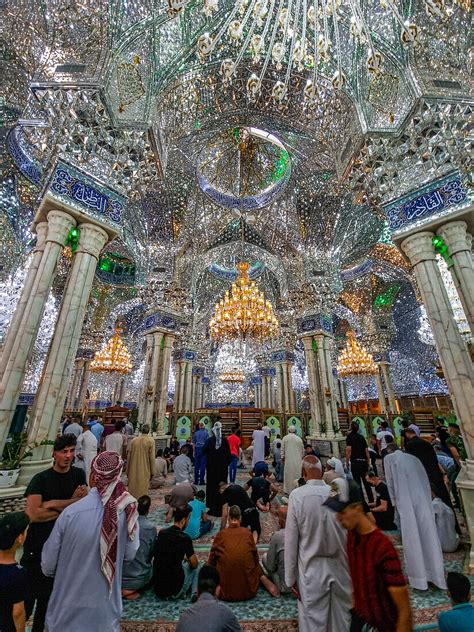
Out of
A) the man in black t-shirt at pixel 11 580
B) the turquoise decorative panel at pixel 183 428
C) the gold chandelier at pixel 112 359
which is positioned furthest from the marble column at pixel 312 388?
the gold chandelier at pixel 112 359

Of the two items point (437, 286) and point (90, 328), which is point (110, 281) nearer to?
point (90, 328)

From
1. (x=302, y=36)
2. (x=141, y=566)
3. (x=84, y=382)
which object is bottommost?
(x=141, y=566)

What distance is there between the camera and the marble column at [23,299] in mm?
3359

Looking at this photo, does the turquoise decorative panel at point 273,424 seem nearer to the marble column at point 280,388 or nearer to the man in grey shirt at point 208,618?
the marble column at point 280,388

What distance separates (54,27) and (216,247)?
6581mm

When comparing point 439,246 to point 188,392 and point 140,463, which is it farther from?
point 188,392

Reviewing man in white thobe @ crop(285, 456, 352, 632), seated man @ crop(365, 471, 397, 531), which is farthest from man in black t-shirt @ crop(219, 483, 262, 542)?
seated man @ crop(365, 471, 397, 531)

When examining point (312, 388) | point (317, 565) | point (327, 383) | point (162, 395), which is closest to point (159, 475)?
point (162, 395)

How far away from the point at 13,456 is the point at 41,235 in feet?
8.68

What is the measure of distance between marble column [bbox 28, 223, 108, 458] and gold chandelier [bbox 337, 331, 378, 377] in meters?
11.0

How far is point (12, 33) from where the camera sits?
4.74 metres

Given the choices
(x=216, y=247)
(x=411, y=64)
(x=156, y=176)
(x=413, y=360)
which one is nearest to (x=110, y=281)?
(x=216, y=247)

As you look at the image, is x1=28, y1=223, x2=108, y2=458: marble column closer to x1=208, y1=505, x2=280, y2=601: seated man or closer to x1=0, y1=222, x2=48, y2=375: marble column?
x1=0, y1=222, x2=48, y2=375: marble column

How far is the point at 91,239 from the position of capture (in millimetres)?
4078
